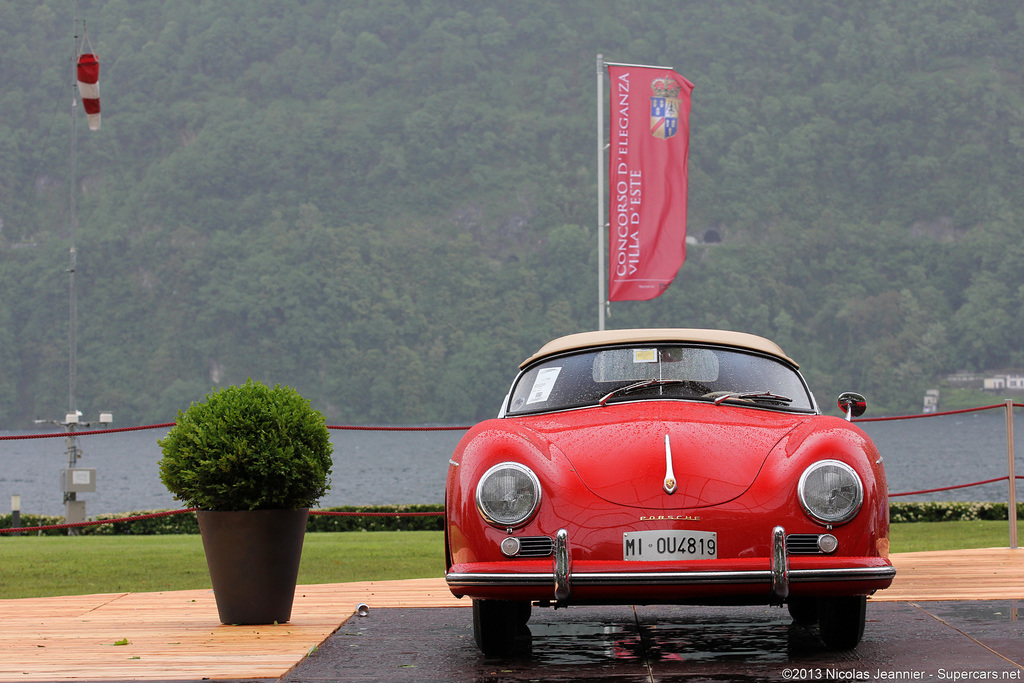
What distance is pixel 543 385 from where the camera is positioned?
612 cm

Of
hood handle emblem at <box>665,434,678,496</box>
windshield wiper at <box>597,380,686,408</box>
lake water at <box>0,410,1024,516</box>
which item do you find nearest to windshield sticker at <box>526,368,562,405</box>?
windshield wiper at <box>597,380,686,408</box>

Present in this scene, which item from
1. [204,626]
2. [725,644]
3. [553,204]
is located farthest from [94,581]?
[553,204]

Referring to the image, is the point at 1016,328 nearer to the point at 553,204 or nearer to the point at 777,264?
the point at 777,264

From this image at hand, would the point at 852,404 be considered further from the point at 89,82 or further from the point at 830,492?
the point at 89,82

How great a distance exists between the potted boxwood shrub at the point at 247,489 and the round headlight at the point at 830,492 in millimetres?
2881

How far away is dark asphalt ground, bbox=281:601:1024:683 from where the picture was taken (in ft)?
15.9

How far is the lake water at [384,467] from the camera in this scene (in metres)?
71.1

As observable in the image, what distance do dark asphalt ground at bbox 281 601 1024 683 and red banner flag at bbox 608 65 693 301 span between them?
44.8 feet

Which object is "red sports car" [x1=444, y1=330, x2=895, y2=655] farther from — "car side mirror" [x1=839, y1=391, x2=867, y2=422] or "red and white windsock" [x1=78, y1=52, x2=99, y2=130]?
"red and white windsock" [x1=78, y1=52, x2=99, y2=130]

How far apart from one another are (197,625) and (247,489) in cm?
91

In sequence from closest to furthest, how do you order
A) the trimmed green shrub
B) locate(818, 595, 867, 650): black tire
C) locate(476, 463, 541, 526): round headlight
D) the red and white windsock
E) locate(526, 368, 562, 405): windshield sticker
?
locate(476, 463, 541, 526): round headlight < locate(818, 595, 867, 650): black tire < locate(526, 368, 562, 405): windshield sticker < the trimmed green shrub < the red and white windsock

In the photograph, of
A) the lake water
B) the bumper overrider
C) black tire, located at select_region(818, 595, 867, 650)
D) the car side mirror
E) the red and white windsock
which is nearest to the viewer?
the bumper overrider

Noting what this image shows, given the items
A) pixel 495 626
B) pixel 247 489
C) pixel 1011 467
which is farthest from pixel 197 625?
pixel 1011 467

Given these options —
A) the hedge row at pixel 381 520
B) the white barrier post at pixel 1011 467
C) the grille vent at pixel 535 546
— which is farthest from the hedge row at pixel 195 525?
the grille vent at pixel 535 546
